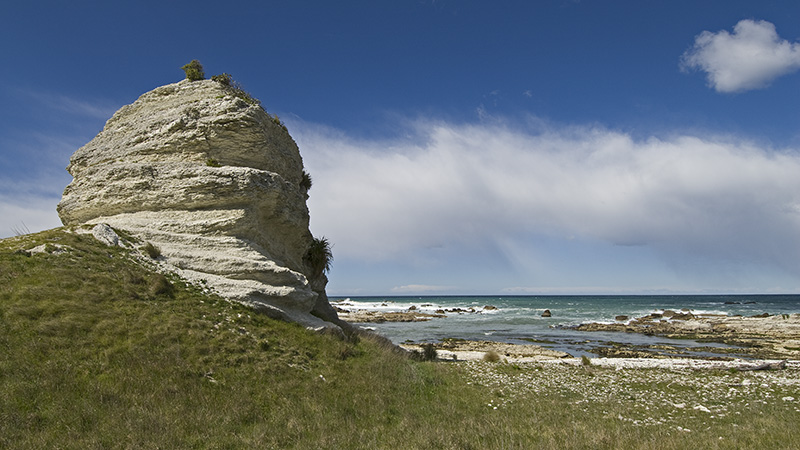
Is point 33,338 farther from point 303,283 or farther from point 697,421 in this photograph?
point 697,421

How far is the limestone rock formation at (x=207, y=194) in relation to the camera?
16500mm

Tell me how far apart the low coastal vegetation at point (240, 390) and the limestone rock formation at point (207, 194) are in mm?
1533

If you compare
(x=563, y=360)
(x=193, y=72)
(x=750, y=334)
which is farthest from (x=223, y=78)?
(x=750, y=334)

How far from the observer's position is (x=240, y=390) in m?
10.6

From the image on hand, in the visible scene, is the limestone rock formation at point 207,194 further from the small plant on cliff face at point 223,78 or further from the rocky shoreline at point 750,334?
the rocky shoreline at point 750,334

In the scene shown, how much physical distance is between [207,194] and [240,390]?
9.98 m

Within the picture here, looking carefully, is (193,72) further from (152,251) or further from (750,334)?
(750,334)

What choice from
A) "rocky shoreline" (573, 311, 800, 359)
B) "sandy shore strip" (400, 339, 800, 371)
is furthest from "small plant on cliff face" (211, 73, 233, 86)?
"rocky shoreline" (573, 311, 800, 359)

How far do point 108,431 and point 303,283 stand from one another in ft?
32.6

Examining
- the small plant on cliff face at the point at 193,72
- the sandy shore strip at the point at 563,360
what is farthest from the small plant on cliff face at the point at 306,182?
the sandy shore strip at the point at 563,360

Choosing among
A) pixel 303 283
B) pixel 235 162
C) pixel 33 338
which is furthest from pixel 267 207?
pixel 33 338

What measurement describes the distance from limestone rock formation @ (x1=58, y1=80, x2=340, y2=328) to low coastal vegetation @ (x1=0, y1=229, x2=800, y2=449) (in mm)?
1533

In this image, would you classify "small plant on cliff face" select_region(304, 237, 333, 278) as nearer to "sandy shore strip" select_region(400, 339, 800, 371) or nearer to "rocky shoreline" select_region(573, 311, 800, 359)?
"sandy shore strip" select_region(400, 339, 800, 371)

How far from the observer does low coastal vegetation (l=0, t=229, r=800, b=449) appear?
8.49 metres
